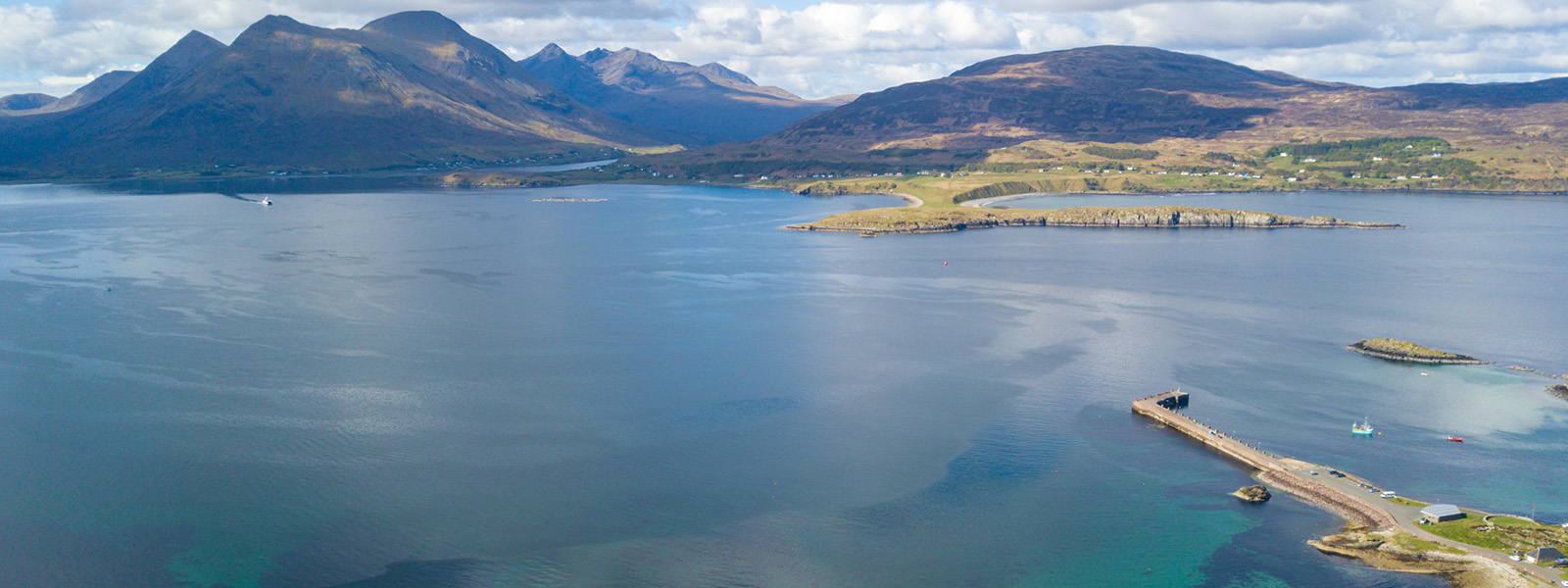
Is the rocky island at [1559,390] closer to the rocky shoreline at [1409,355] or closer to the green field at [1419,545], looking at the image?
the rocky shoreline at [1409,355]

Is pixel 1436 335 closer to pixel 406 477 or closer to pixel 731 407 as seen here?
pixel 731 407

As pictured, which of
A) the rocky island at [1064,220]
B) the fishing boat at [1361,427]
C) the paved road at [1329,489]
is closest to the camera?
the paved road at [1329,489]

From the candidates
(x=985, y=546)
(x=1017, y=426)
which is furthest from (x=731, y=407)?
(x=985, y=546)

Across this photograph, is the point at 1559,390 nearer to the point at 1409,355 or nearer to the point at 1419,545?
the point at 1409,355

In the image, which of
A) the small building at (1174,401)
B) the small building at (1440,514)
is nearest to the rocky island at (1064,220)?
the small building at (1174,401)

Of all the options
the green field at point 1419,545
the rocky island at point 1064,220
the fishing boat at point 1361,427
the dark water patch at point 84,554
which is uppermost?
the rocky island at point 1064,220

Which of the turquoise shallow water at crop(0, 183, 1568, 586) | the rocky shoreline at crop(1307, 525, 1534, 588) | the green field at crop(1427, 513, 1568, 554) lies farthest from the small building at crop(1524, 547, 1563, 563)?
the turquoise shallow water at crop(0, 183, 1568, 586)

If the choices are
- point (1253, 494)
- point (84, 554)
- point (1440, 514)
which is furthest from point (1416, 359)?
point (84, 554)

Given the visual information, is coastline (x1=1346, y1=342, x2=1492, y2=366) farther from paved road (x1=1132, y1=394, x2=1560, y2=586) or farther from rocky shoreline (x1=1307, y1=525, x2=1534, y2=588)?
rocky shoreline (x1=1307, y1=525, x2=1534, y2=588)
